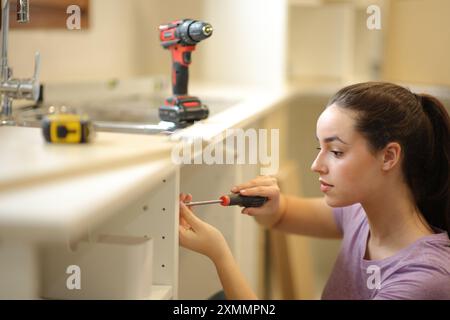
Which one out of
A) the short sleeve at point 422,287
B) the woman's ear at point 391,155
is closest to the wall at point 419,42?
the woman's ear at point 391,155

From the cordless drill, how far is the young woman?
20cm

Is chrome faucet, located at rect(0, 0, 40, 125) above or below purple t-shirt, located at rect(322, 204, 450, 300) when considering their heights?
above

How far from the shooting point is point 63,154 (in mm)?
828

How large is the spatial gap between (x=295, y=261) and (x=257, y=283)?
46 centimetres

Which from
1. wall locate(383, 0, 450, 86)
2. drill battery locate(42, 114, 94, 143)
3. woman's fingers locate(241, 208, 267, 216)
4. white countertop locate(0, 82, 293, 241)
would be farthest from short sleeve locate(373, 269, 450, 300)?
wall locate(383, 0, 450, 86)

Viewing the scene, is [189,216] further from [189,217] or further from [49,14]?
[49,14]

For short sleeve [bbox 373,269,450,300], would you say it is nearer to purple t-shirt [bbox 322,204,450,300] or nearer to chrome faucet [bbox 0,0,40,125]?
purple t-shirt [bbox 322,204,450,300]

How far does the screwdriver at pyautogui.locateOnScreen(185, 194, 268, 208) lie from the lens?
3.40 ft

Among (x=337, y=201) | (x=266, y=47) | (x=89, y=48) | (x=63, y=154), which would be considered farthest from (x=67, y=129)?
(x=266, y=47)

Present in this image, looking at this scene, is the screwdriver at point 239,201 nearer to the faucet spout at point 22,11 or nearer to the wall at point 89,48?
the faucet spout at point 22,11

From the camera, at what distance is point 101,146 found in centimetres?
90

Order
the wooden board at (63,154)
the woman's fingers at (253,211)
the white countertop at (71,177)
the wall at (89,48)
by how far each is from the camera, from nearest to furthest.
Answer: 1. the white countertop at (71,177)
2. the wooden board at (63,154)
3. the woman's fingers at (253,211)
4. the wall at (89,48)

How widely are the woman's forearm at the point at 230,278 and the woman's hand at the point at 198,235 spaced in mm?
11

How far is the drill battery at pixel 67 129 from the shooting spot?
2.99ft
